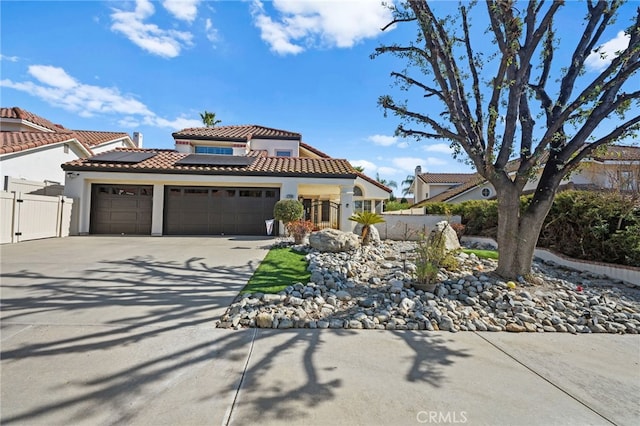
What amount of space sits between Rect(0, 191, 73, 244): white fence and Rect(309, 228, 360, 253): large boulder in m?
10.6

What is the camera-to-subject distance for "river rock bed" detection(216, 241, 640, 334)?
14.4 feet

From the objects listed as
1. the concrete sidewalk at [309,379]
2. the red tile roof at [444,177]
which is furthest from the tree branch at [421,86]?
the red tile roof at [444,177]

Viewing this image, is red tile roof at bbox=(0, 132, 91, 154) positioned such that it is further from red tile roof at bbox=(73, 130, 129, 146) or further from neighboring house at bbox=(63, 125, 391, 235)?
red tile roof at bbox=(73, 130, 129, 146)

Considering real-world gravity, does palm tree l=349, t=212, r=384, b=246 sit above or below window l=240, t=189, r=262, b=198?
below

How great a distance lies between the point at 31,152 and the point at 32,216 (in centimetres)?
563

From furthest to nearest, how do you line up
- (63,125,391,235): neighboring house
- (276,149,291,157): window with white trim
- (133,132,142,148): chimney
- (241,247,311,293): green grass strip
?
(133,132,142,148): chimney
(276,149,291,157): window with white trim
(63,125,391,235): neighboring house
(241,247,311,293): green grass strip

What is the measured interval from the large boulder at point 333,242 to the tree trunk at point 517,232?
425cm

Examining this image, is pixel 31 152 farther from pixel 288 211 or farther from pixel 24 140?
pixel 288 211

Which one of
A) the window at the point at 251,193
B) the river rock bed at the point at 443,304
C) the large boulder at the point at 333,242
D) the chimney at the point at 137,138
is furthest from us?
the chimney at the point at 137,138

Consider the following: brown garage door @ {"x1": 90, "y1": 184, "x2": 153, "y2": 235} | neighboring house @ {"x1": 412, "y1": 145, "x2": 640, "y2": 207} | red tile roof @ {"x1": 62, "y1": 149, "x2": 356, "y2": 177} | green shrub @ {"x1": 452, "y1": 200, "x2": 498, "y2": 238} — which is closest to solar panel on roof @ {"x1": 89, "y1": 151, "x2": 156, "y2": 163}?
red tile roof @ {"x1": 62, "y1": 149, "x2": 356, "y2": 177}

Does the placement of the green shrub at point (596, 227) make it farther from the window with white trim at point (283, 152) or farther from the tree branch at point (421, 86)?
the window with white trim at point (283, 152)

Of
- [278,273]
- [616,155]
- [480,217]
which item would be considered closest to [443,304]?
[278,273]

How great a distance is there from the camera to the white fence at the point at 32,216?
10328 millimetres

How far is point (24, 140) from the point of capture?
15320 mm
